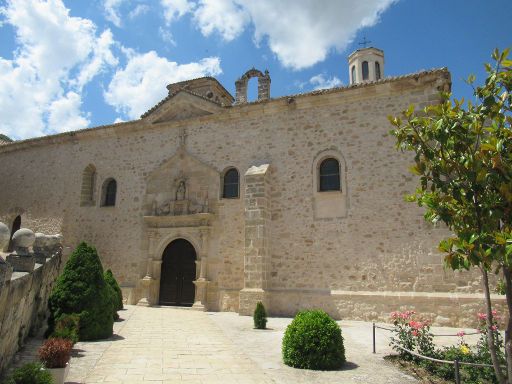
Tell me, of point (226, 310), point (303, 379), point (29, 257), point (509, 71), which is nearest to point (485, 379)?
point (303, 379)

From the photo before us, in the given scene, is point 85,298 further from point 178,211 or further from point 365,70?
point 365,70

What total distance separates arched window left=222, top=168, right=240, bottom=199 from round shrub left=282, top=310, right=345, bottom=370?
8.03 m

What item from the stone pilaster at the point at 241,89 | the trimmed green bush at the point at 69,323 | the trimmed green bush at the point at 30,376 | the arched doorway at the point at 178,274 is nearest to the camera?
the trimmed green bush at the point at 30,376

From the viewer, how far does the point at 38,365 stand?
13.8ft

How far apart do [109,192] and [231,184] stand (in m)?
5.97

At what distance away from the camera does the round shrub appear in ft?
20.4

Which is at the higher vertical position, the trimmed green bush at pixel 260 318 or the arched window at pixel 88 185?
the arched window at pixel 88 185

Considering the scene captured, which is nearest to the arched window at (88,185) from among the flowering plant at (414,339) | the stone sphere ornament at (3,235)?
the stone sphere ornament at (3,235)

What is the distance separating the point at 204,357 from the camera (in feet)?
22.2

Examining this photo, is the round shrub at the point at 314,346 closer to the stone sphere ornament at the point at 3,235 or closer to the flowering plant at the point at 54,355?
the flowering plant at the point at 54,355

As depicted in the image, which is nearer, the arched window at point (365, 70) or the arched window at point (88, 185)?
the arched window at point (88, 185)

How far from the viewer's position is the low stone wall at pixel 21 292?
500cm

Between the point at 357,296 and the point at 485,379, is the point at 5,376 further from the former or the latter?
the point at 357,296

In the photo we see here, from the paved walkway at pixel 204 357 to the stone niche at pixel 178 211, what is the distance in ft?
13.9
